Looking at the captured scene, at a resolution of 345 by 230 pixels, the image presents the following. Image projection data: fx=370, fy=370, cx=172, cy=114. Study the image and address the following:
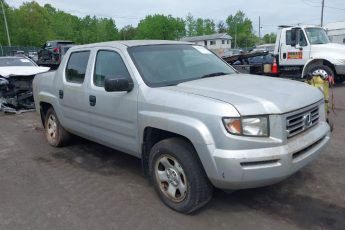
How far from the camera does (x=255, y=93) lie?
350 cm

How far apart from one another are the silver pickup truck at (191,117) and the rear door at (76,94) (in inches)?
0.8

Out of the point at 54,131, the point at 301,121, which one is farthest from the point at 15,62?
the point at 301,121

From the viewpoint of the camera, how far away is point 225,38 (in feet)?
281

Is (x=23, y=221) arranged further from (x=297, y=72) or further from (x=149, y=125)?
(x=297, y=72)

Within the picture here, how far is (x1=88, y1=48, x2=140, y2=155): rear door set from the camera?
4.17 m

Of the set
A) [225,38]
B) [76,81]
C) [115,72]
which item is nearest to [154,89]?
[115,72]

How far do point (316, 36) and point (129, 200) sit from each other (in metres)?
11.2

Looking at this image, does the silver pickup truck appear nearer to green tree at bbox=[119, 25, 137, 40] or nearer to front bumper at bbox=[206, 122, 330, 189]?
front bumper at bbox=[206, 122, 330, 189]

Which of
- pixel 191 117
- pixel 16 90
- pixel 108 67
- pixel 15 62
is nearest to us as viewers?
pixel 191 117

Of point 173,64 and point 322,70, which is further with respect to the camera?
point 322,70

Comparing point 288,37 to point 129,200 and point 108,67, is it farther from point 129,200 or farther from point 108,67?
point 129,200

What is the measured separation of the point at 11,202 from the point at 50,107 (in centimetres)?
239

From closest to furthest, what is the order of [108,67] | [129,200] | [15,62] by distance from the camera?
[129,200] → [108,67] → [15,62]

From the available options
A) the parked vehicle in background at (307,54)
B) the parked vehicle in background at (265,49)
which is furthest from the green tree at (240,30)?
the parked vehicle in background at (307,54)
